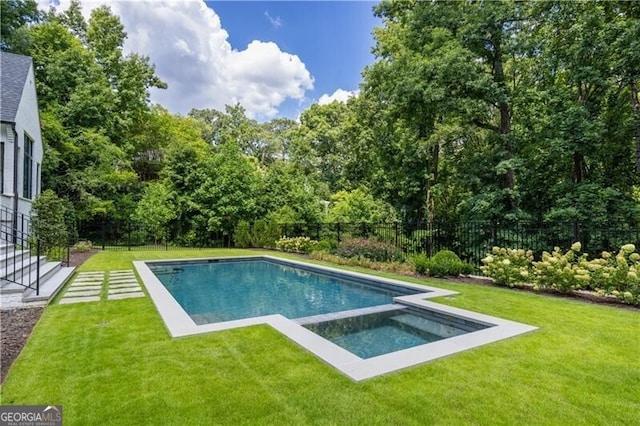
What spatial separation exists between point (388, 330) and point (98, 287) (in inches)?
232

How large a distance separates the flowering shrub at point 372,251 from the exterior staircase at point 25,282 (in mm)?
8217

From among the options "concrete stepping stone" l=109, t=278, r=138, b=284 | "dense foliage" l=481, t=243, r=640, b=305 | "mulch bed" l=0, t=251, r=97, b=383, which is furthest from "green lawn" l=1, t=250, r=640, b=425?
"concrete stepping stone" l=109, t=278, r=138, b=284

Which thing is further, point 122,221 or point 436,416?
point 122,221

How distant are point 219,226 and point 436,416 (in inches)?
696

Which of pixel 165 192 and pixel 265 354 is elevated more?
pixel 165 192

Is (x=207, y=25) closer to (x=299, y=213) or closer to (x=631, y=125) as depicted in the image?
(x=299, y=213)

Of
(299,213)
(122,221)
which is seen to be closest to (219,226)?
(299,213)

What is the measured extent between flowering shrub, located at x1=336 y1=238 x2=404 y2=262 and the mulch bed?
8838mm

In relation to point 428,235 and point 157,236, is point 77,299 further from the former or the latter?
point 157,236

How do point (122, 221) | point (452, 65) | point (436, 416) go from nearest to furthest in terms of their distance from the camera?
1. point (436, 416)
2. point (452, 65)
3. point (122, 221)

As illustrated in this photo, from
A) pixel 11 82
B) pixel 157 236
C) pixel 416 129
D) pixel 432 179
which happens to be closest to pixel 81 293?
pixel 11 82

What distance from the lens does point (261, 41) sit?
17.2 meters

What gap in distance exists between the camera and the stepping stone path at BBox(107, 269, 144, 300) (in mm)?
6391

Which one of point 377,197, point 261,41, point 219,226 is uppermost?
point 261,41
